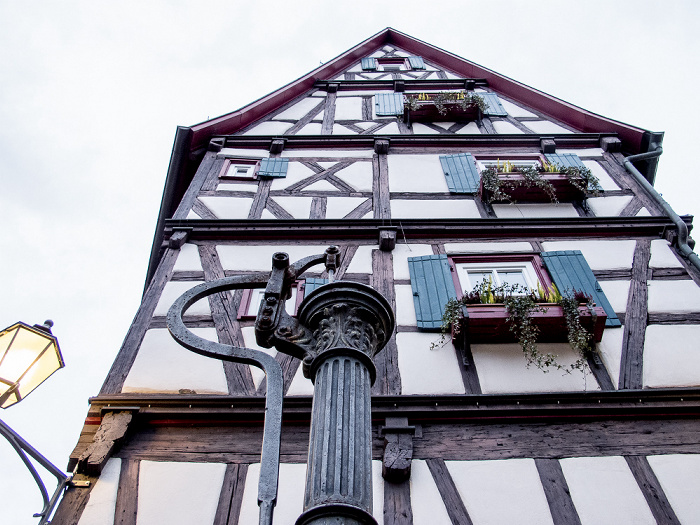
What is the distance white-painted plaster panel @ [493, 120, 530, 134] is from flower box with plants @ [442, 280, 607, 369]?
5.67 metres

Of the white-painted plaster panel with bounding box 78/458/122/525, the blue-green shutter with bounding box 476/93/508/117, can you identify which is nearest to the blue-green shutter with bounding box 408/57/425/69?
the blue-green shutter with bounding box 476/93/508/117

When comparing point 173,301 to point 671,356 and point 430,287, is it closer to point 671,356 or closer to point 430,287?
point 430,287

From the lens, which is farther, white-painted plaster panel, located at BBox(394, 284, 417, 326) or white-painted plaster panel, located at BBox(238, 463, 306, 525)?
white-painted plaster panel, located at BBox(394, 284, 417, 326)

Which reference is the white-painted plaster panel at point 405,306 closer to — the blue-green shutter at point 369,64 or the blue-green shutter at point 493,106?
the blue-green shutter at point 493,106

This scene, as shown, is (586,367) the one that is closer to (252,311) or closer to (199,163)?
→ (252,311)

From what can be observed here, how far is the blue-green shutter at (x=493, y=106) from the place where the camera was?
1140 cm

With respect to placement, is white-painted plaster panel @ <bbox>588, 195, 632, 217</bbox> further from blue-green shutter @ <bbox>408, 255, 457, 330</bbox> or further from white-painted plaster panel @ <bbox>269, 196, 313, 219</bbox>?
white-painted plaster panel @ <bbox>269, 196, 313, 219</bbox>

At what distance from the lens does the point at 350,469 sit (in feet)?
7.92

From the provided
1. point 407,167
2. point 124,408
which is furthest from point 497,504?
point 407,167

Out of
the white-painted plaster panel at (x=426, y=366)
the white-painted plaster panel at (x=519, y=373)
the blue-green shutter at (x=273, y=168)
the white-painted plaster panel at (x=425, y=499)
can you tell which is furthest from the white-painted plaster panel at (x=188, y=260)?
the white-painted plaster panel at (x=425, y=499)

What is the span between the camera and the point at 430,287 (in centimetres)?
666

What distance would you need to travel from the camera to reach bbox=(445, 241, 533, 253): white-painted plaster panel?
7.47 meters

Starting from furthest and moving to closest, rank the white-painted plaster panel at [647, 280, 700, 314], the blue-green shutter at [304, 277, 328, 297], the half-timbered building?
the blue-green shutter at [304, 277, 328, 297]
the white-painted plaster panel at [647, 280, 700, 314]
the half-timbered building

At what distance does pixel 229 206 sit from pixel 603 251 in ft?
16.1
